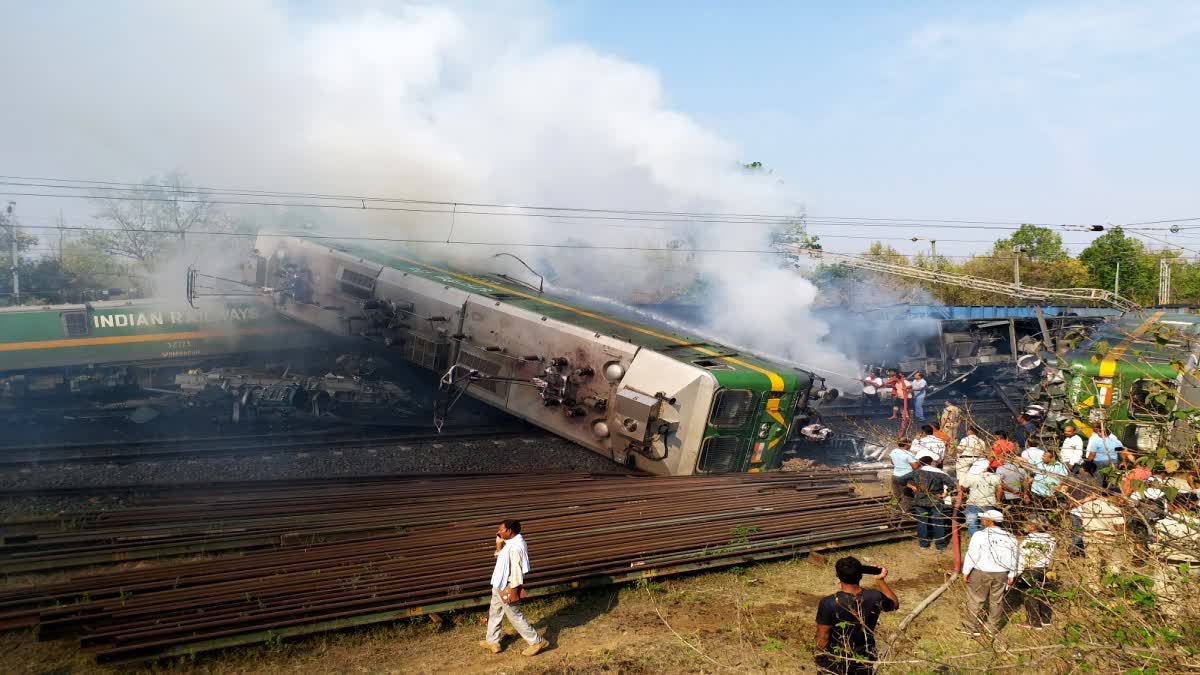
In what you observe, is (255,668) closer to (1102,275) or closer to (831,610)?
(831,610)

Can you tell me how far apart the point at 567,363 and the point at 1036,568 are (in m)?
7.68

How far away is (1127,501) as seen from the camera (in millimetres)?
6043

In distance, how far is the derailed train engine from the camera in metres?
12.8

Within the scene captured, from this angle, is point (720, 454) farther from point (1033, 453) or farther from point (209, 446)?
point (209, 446)

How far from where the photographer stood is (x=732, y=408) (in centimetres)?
1287

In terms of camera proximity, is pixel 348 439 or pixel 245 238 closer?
pixel 348 439

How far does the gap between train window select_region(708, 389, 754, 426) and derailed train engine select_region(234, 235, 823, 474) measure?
0.02 meters

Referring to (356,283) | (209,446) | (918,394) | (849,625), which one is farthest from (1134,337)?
(209,446)

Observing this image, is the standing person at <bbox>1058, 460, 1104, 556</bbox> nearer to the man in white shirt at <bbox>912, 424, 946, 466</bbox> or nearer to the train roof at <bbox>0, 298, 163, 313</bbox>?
the man in white shirt at <bbox>912, 424, 946, 466</bbox>

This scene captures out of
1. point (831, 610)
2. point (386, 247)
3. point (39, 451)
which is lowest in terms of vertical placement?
A: point (39, 451)

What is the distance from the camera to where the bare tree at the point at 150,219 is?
2377cm

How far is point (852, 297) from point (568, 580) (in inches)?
803

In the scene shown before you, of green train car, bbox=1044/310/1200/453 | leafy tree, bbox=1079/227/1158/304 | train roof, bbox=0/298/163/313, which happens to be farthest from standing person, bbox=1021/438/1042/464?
leafy tree, bbox=1079/227/1158/304

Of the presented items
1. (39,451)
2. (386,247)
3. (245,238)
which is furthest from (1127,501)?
(245,238)
